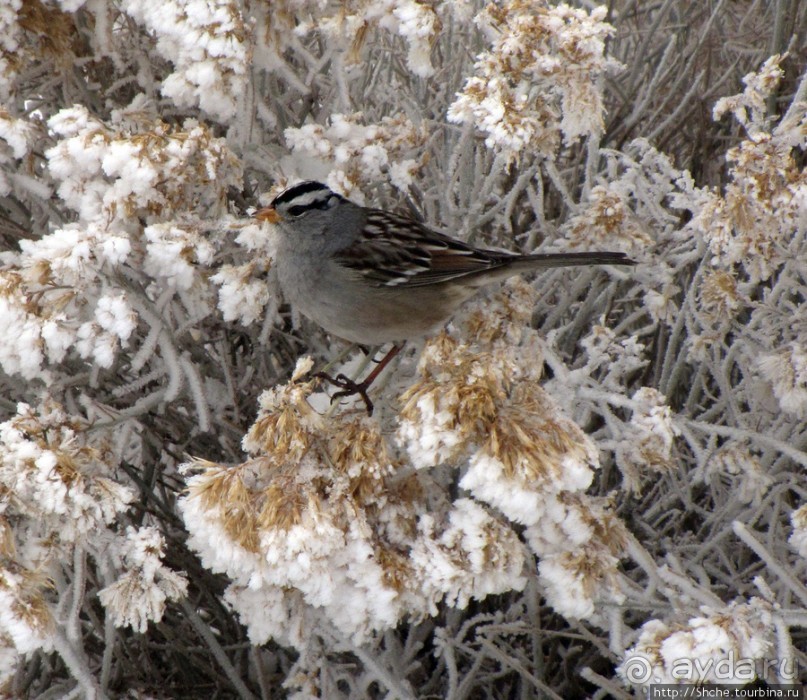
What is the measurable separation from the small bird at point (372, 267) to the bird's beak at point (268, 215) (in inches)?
1.6

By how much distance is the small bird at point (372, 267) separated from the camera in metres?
2.79

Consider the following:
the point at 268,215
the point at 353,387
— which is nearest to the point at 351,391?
the point at 353,387

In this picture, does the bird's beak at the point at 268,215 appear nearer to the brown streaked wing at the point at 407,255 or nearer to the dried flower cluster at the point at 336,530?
the brown streaked wing at the point at 407,255

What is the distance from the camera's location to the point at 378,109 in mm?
3658

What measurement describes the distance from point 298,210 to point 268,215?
26 cm

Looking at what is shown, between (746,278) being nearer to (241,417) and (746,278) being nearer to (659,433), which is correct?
(659,433)

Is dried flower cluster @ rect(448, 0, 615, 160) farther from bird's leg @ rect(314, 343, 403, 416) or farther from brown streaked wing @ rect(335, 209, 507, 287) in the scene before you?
bird's leg @ rect(314, 343, 403, 416)

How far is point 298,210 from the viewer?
2801 mm

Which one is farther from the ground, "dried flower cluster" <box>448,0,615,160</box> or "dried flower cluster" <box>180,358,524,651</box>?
"dried flower cluster" <box>448,0,615,160</box>

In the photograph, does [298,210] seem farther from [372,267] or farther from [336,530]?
[336,530]

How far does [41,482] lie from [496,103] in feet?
4.52

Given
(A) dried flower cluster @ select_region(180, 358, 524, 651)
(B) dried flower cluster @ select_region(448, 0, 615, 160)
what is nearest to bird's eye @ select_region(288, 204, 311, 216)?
(B) dried flower cluster @ select_region(448, 0, 615, 160)

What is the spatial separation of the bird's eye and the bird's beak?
121 millimetres

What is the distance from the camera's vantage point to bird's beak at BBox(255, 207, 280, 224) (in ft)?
8.31
